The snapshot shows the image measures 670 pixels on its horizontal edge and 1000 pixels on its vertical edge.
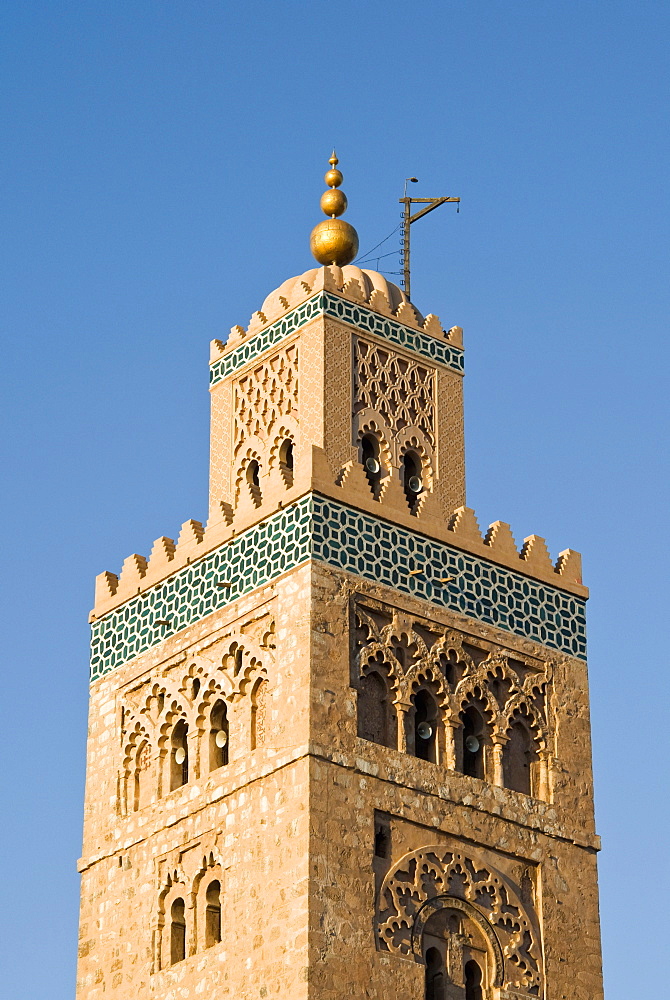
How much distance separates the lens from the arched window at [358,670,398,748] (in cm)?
2327

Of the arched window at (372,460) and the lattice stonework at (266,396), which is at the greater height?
the lattice stonework at (266,396)

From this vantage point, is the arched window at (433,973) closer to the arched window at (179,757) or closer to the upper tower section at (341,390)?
the arched window at (179,757)

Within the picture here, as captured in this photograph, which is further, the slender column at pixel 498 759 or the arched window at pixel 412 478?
the arched window at pixel 412 478

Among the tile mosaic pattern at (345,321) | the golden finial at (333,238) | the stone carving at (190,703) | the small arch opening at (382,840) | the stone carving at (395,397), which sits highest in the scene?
the golden finial at (333,238)

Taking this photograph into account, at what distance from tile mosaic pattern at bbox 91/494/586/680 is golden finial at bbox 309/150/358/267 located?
364 centimetres

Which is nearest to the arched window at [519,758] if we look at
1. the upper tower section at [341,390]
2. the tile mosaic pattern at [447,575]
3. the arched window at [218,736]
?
the tile mosaic pattern at [447,575]

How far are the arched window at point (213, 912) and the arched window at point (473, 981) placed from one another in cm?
233

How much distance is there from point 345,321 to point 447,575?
288 cm

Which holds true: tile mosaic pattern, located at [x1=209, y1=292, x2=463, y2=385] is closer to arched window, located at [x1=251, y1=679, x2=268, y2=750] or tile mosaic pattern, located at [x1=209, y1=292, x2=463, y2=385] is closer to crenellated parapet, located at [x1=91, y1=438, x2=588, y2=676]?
crenellated parapet, located at [x1=91, y1=438, x2=588, y2=676]

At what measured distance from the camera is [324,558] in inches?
922

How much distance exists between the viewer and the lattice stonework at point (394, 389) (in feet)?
82.9

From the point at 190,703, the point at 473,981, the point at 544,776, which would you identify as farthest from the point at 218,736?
the point at 473,981

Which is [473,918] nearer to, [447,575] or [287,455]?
[447,575]

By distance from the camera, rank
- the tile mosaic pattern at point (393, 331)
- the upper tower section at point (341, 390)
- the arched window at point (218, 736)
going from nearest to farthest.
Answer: the arched window at point (218, 736)
the upper tower section at point (341, 390)
the tile mosaic pattern at point (393, 331)
